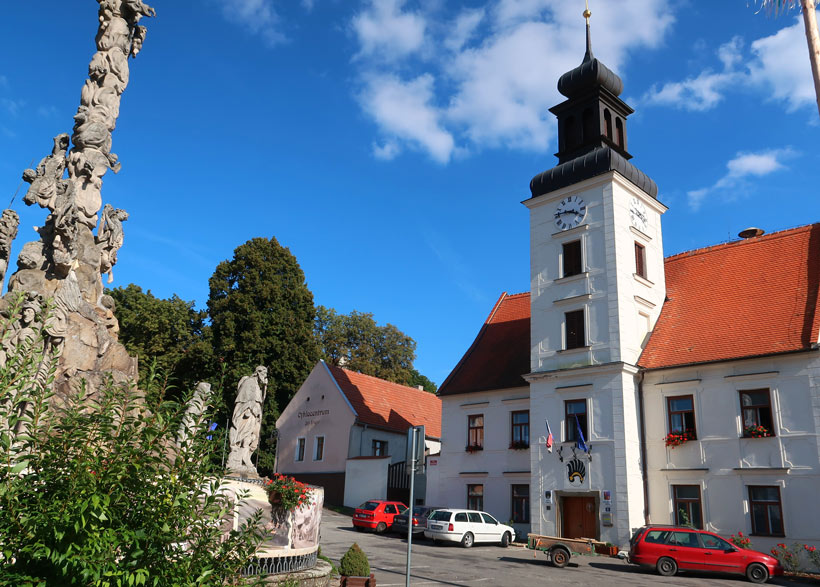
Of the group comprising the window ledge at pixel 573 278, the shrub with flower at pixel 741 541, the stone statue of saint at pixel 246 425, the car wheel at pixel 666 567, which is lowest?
the car wheel at pixel 666 567

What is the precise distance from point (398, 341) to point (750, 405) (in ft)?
128

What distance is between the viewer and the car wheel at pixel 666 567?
63.2 ft

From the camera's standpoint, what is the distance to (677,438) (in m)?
24.3

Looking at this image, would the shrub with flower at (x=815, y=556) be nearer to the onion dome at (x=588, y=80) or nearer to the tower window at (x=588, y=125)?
the tower window at (x=588, y=125)

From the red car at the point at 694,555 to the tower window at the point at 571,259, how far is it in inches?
456

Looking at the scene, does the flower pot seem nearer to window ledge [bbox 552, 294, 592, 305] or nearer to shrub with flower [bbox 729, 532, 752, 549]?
shrub with flower [bbox 729, 532, 752, 549]

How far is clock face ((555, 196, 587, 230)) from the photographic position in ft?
93.2

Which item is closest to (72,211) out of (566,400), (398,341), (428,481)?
(566,400)

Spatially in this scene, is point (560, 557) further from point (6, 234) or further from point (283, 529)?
point (6, 234)

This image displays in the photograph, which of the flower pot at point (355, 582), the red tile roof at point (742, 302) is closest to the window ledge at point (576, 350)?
the red tile roof at point (742, 302)

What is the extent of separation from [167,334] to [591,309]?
30068mm

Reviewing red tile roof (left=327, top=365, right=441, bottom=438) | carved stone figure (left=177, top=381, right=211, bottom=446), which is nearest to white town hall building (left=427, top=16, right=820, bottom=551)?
red tile roof (left=327, top=365, right=441, bottom=438)

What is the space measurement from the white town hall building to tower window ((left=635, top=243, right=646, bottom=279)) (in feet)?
0.34

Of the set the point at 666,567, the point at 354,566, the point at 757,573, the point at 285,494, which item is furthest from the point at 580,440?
the point at 285,494
